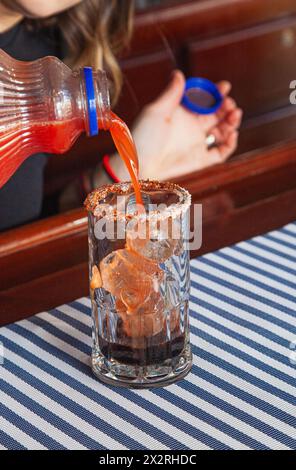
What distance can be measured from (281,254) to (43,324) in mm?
324

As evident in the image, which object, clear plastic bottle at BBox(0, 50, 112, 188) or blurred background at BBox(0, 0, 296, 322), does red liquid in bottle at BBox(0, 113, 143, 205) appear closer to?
clear plastic bottle at BBox(0, 50, 112, 188)

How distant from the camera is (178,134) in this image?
1690mm

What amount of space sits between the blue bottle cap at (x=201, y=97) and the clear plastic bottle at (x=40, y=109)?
76 cm

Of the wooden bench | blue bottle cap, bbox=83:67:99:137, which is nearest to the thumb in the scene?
the wooden bench

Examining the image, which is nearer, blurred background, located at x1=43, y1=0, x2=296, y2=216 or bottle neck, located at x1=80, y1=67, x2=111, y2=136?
bottle neck, located at x1=80, y1=67, x2=111, y2=136

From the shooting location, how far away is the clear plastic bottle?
3.00 ft

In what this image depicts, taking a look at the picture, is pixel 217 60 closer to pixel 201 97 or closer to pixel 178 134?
pixel 201 97

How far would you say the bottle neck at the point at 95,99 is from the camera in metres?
0.88

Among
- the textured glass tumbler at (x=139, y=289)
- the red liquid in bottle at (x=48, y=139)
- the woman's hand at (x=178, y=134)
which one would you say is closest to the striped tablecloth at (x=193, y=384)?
the textured glass tumbler at (x=139, y=289)

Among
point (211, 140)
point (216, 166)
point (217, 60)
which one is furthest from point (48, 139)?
point (217, 60)

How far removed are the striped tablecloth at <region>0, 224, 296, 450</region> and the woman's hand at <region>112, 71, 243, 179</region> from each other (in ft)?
2.04

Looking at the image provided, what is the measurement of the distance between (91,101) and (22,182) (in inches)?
32.4

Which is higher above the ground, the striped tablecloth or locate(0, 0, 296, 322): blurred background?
locate(0, 0, 296, 322): blurred background

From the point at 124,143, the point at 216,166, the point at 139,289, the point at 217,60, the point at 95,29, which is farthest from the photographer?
the point at 217,60
